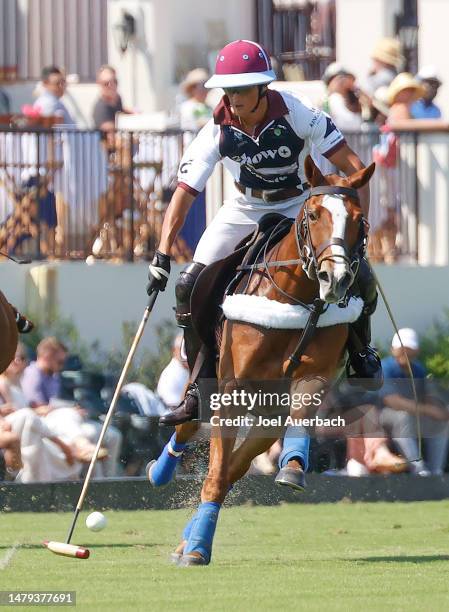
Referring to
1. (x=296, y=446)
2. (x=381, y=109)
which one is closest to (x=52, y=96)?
(x=381, y=109)

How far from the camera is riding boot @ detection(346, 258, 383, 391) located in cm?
1060

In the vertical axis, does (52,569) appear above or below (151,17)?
below

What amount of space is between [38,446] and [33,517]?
700 mm

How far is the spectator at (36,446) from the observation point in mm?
13883

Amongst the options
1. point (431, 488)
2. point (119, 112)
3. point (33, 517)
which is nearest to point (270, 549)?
point (33, 517)

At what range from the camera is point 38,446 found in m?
13.9

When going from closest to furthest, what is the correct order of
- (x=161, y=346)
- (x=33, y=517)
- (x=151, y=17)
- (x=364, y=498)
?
(x=33, y=517), (x=364, y=498), (x=161, y=346), (x=151, y=17)

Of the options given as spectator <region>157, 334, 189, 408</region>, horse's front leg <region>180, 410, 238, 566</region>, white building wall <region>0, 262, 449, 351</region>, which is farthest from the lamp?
horse's front leg <region>180, 410, 238, 566</region>

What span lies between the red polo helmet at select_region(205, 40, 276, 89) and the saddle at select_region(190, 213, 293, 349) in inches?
33.5

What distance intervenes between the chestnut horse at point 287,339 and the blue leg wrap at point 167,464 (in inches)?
44.2

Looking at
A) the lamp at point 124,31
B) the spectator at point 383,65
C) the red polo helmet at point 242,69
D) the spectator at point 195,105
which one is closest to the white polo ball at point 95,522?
the red polo helmet at point 242,69

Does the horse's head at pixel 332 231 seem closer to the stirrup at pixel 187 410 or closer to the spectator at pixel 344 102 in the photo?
the stirrup at pixel 187 410

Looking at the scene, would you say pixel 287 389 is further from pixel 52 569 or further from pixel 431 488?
pixel 431 488

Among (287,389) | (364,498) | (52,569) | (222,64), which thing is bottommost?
(364,498)
